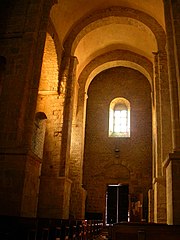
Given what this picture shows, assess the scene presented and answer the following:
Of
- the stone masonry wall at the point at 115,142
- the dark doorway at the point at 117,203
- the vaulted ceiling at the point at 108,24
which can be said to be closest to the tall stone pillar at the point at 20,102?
the vaulted ceiling at the point at 108,24

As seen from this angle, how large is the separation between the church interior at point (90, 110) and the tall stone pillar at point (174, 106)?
0.02 meters

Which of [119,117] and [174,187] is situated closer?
[174,187]

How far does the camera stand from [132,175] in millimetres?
16078

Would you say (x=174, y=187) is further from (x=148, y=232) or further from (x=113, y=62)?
(x=113, y=62)

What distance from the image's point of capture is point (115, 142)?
1688 cm

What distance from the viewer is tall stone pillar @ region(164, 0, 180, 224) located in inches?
243

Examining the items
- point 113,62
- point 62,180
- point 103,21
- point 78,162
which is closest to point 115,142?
point 78,162

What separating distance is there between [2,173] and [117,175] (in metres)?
10.1

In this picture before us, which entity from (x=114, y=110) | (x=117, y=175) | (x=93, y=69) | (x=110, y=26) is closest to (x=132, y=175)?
(x=117, y=175)

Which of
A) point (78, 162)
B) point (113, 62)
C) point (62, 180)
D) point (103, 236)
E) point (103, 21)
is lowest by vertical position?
point (103, 236)

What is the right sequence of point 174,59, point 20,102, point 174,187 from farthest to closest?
1. point 174,59
2. point 20,102
3. point 174,187

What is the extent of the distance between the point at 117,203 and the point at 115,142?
3720mm

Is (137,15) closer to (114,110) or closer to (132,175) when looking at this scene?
(114,110)

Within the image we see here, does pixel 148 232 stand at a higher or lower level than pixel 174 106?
lower
